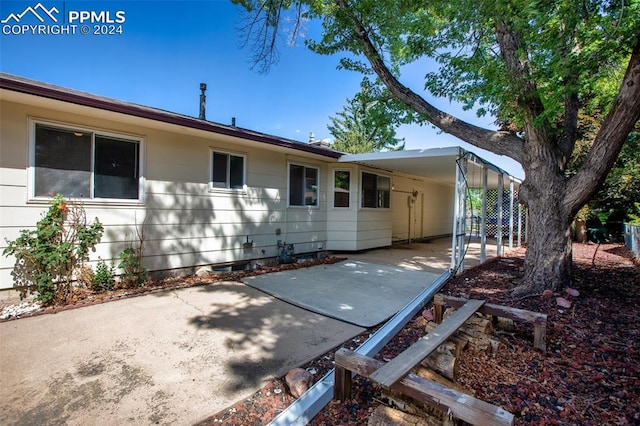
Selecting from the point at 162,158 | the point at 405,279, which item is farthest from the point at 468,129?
the point at 162,158

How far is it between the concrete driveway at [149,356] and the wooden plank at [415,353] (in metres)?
1.05

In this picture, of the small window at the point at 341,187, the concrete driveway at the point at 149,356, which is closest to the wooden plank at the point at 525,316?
the concrete driveway at the point at 149,356

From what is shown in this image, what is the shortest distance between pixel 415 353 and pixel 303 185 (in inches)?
238

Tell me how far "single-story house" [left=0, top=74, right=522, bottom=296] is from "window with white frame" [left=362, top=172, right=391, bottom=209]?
0.06 metres

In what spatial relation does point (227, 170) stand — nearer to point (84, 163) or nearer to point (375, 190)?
point (84, 163)

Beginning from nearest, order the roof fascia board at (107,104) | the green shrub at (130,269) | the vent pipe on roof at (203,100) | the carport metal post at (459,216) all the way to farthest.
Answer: the roof fascia board at (107,104) < the green shrub at (130,269) < the carport metal post at (459,216) < the vent pipe on roof at (203,100)

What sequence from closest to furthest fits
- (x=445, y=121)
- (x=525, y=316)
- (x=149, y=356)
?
(x=149, y=356) → (x=525, y=316) → (x=445, y=121)

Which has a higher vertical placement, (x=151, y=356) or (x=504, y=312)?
(x=504, y=312)

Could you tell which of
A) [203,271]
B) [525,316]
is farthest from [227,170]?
[525,316]

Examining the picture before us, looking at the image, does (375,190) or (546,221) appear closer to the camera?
(546,221)

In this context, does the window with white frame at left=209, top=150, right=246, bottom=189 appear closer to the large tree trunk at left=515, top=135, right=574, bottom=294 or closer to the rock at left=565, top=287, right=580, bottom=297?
the large tree trunk at left=515, top=135, right=574, bottom=294

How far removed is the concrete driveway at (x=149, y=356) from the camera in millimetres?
2025

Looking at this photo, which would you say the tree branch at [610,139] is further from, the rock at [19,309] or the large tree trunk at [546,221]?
the rock at [19,309]

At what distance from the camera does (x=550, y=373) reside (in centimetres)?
248
